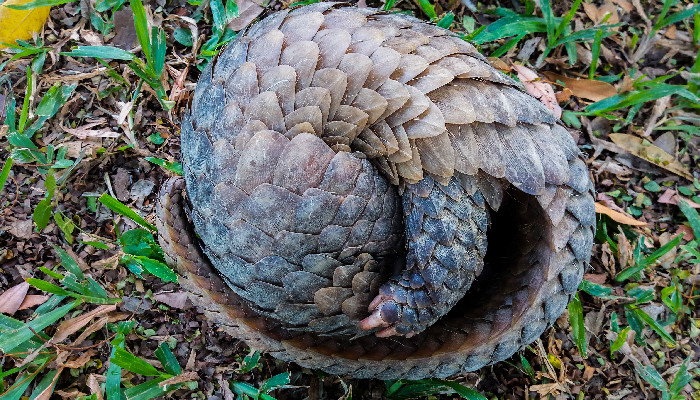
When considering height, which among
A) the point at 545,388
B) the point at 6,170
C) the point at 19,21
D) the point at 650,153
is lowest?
the point at 545,388

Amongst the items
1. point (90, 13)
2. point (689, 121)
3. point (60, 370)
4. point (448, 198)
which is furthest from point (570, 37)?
point (60, 370)

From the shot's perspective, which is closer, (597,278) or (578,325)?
(578,325)

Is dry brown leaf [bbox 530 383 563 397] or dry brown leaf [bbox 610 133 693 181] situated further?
dry brown leaf [bbox 610 133 693 181]

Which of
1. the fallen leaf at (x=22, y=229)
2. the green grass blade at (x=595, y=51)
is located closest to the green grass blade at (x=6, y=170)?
the fallen leaf at (x=22, y=229)

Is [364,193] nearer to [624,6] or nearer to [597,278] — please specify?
[597,278]

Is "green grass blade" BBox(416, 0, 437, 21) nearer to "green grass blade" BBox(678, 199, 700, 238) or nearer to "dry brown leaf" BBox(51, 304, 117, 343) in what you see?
"green grass blade" BBox(678, 199, 700, 238)

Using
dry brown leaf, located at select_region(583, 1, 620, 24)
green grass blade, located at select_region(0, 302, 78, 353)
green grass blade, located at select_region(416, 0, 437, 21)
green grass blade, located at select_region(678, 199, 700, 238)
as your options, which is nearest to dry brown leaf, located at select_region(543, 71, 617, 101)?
dry brown leaf, located at select_region(583, 1, 620, 24)

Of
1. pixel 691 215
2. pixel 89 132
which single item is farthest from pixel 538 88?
pixel 89 132

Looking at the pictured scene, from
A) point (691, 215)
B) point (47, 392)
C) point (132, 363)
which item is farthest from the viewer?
point (691, 215)
